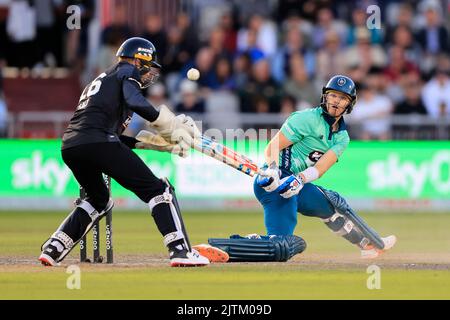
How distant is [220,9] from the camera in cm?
2456

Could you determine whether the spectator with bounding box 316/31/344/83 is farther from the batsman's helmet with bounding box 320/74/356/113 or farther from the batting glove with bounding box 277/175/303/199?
the batting glove with bounding box 277/175/303/199

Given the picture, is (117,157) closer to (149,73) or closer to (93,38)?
(149,73)

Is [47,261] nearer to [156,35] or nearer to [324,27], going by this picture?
[156,35]

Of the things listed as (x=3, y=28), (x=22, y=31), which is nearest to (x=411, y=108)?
(x=22, y=31)

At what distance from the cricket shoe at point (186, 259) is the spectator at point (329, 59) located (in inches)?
452

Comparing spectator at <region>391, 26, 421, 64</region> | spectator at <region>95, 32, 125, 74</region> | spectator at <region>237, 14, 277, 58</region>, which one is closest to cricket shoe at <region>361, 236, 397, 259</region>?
spectator at <region>95, 32, 125, 74</region>

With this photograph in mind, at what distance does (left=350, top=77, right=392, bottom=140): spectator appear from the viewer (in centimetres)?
2152

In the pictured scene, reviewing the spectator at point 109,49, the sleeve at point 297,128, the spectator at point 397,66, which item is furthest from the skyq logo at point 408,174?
the sleeve at point 297,128

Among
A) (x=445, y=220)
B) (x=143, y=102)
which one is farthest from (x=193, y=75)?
(x=445, y=220)

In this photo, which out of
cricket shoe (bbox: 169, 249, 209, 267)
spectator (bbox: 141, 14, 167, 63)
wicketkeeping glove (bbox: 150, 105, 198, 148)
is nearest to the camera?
wicketkeeping glove (bbox: 150, 105, 198, 148)

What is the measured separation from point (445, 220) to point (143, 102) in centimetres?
910

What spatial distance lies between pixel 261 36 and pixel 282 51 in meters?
0.61

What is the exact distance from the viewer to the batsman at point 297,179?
484 inches

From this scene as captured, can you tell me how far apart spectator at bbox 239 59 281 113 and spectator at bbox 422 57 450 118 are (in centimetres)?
288
